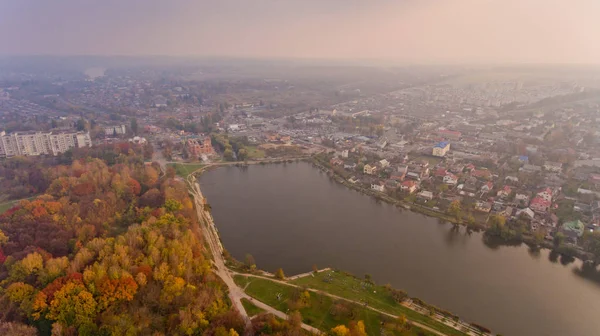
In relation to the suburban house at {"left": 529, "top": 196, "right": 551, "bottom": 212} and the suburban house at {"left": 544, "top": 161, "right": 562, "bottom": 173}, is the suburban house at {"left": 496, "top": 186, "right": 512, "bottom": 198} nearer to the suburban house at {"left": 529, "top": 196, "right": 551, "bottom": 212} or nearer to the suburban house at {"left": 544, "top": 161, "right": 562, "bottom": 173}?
the suburban house at {"left": 529, "top": 196, "right": 551, "bottom": 212}

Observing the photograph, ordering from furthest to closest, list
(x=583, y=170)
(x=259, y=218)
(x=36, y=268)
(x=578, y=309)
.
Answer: (x=583, y=170)
(x=259, y=218)
(x=578, y=309)
(x=36, y=268)

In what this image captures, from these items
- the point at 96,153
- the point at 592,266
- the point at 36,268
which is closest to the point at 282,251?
the point at 36,268

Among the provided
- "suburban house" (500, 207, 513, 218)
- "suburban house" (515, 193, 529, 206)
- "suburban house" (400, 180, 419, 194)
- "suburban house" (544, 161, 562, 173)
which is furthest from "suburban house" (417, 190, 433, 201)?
"suburban house" (544, 161, 562, 173)

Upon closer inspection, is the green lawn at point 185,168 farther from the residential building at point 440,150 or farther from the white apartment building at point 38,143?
the residential building at point 440,150

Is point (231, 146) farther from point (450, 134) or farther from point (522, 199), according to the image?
point (522, 199)

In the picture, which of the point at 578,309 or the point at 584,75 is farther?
the point at 584,75

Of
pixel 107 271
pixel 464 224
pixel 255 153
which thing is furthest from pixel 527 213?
pixel 255 153

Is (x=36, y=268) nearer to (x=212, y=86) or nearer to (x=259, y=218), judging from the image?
(x=259, y=218)
